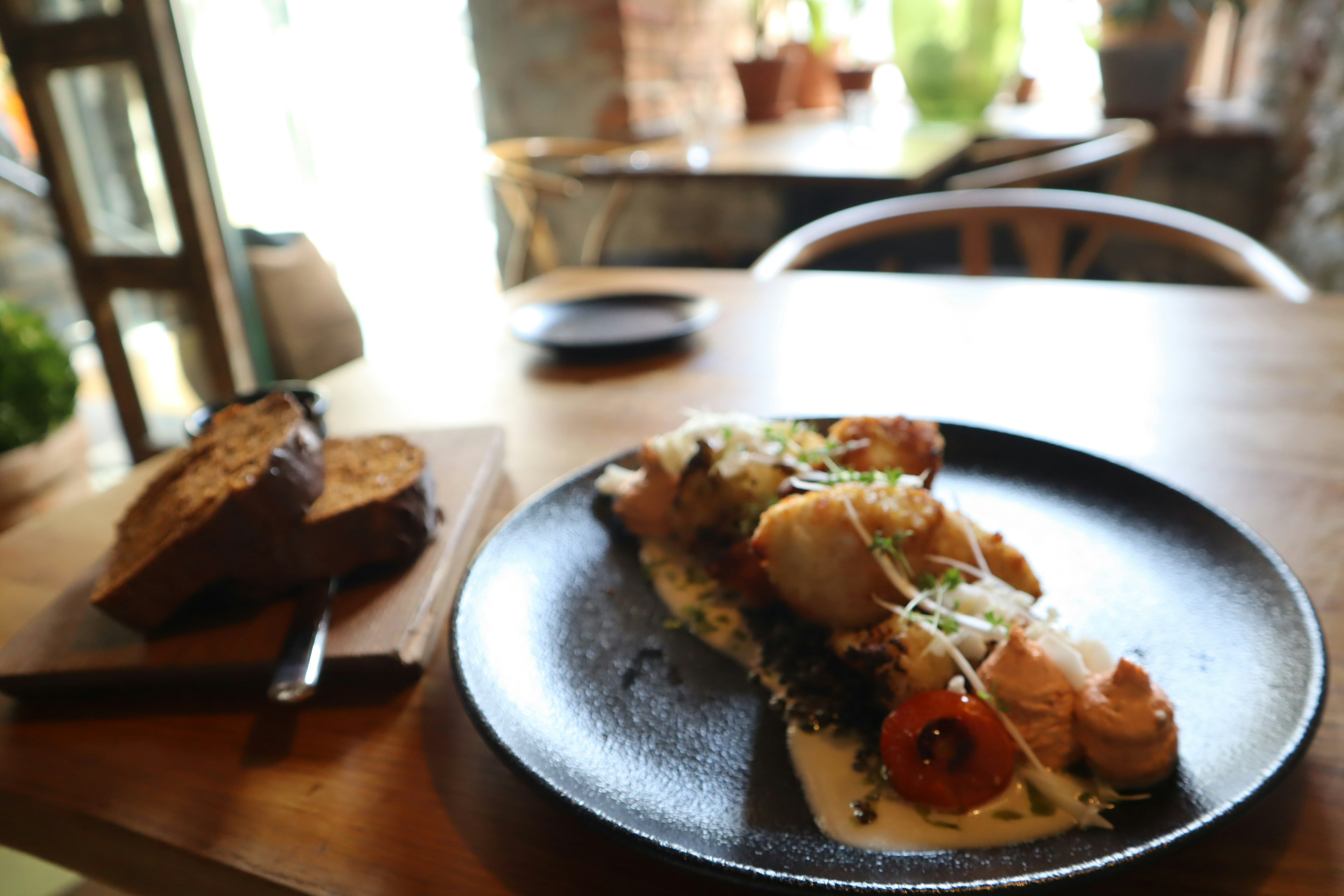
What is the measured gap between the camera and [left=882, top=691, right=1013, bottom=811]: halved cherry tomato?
53 centimetres

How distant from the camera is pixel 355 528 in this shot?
76 cm

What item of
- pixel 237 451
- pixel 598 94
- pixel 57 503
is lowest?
pixel 57 503

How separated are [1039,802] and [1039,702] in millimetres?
59

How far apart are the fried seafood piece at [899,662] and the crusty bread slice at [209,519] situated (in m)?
0.48

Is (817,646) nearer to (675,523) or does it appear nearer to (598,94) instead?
(675,523)

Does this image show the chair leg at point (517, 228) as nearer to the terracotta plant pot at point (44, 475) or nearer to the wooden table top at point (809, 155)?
the wooden table top at point (809, 155)

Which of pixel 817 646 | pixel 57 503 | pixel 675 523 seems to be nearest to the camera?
pixel 817 646

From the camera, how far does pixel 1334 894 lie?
1.59 feet

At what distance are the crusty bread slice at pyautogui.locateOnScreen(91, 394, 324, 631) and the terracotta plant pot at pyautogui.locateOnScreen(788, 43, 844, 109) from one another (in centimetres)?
458

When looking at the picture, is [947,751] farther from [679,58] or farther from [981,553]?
[679,58]

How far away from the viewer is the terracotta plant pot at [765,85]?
4.20 meters

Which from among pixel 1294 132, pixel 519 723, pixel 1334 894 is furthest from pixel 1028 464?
→ pixel 1294 132

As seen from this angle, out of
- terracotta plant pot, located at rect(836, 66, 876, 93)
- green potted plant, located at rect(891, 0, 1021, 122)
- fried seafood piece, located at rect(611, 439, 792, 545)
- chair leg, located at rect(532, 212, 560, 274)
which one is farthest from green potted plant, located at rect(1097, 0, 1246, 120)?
fried seafood piece, located at rect(611, 439, 792, 545)

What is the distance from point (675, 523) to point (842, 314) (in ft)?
2.91
